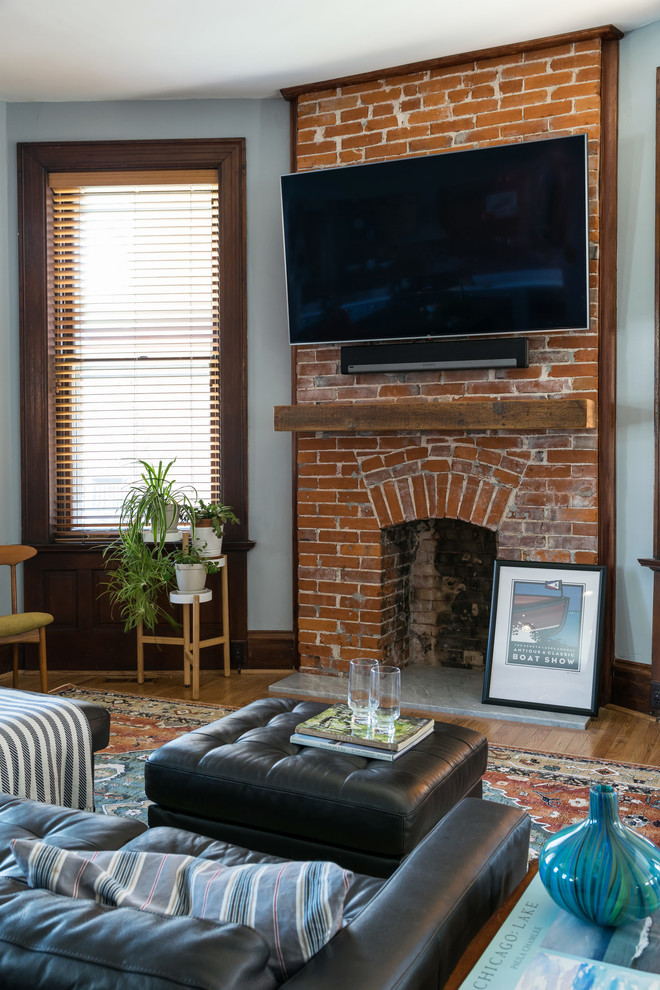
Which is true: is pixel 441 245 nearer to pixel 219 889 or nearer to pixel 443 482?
pixel 443 482

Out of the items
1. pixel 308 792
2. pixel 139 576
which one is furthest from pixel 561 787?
pixel 139 576

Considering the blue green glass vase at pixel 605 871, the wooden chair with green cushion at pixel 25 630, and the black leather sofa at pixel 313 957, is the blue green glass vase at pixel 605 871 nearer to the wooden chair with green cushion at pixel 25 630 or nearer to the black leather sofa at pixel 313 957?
the black leather sofa at pixel 313 957

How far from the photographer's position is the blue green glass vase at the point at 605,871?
1.20 m

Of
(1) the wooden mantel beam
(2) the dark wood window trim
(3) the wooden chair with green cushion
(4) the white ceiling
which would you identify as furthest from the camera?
(2) the dark wood window trim

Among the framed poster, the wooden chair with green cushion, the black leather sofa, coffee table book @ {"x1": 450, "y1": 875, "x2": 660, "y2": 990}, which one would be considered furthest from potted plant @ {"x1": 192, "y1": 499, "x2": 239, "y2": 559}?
coffee table book @ {"x1": 450, "y1": 875, "x2": 660, "y2": 990}

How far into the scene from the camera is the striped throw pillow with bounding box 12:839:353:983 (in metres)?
1.00

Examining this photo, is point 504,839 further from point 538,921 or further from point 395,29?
point 395,29

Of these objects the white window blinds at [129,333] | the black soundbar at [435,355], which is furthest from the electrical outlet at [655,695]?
the white window blinds at [129,333]

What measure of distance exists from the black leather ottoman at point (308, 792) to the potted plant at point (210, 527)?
6.68 feet

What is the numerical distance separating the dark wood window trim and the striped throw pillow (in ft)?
11.4

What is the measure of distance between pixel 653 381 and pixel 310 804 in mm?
2581

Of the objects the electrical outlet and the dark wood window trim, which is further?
the dark wood window trim

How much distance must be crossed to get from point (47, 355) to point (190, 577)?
1499mm

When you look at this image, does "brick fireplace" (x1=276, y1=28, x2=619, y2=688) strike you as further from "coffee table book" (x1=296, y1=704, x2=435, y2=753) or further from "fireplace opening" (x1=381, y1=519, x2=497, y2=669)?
"coffee table book" (x1=296, y1=704, x2=435, y2=753)
